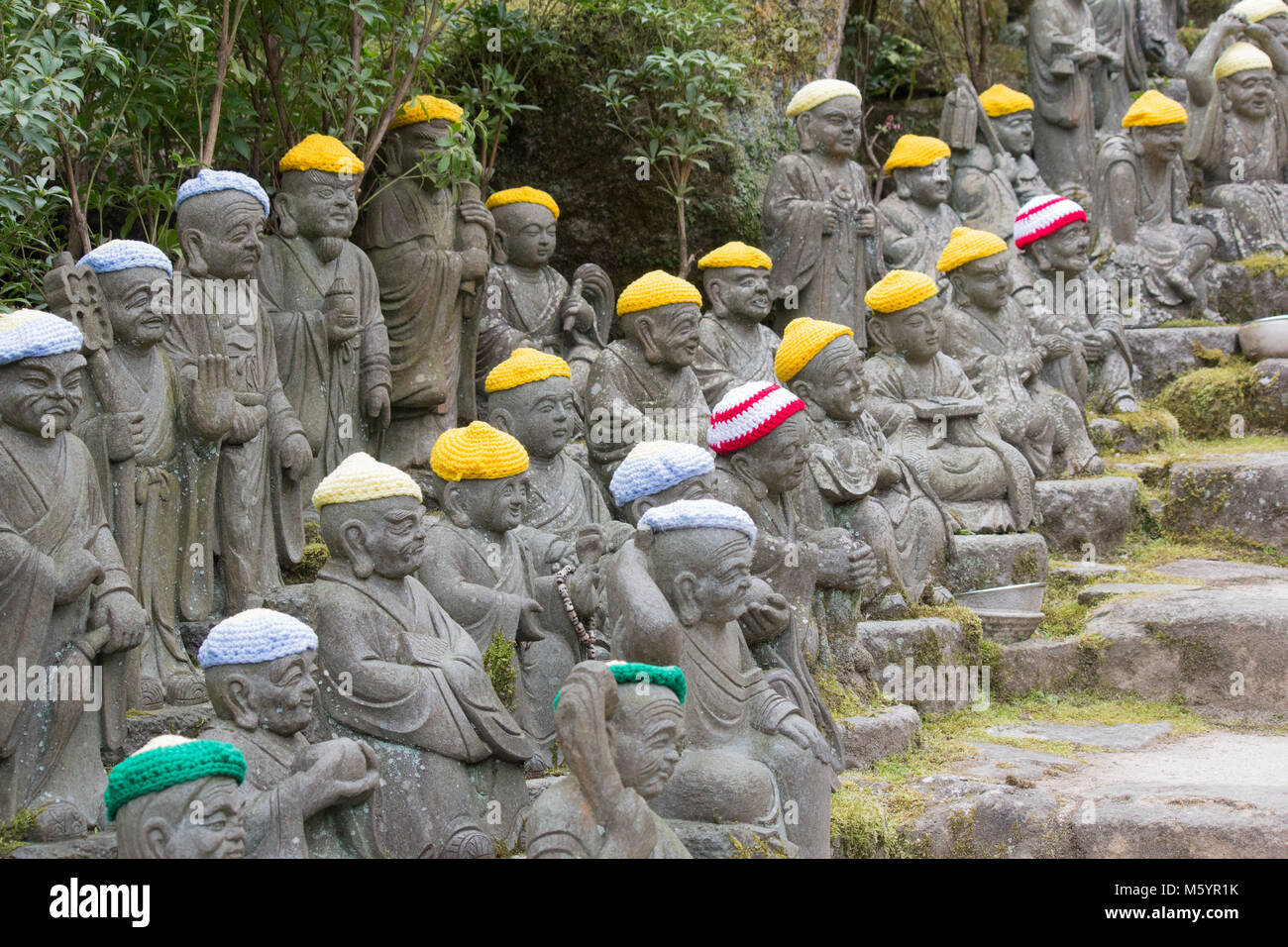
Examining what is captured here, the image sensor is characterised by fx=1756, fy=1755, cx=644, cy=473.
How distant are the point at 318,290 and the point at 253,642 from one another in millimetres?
3552

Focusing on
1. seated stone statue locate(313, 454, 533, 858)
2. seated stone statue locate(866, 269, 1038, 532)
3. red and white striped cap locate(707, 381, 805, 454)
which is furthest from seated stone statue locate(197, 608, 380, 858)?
seated stone statue locate(866, 269, 1038, 532)

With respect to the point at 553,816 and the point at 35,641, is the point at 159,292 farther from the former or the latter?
the point at 553,816

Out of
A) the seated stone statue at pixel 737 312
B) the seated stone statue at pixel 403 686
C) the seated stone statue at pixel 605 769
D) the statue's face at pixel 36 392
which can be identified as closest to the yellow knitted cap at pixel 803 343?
the seated stone statue at pixel 737 312

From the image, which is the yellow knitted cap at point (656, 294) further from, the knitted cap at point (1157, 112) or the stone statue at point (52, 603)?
the knitted cap at point (1157, 112)

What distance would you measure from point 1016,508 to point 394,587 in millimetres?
5114

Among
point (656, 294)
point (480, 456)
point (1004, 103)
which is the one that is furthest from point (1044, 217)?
point (480, 456)

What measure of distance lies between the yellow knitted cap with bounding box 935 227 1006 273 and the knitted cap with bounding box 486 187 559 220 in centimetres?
266

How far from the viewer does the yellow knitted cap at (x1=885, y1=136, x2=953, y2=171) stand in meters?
12.8

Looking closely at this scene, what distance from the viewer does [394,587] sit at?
594 cm

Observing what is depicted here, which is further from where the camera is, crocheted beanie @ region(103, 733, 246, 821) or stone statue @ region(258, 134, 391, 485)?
stone statue @ region(258, 134, 391, 485)

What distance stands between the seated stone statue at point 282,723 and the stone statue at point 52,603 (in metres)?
0.75

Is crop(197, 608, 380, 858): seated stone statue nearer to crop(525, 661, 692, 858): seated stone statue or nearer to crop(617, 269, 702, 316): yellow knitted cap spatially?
crop(525, 661, 692, 858): seated stone statue

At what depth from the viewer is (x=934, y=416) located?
32.5 feet
